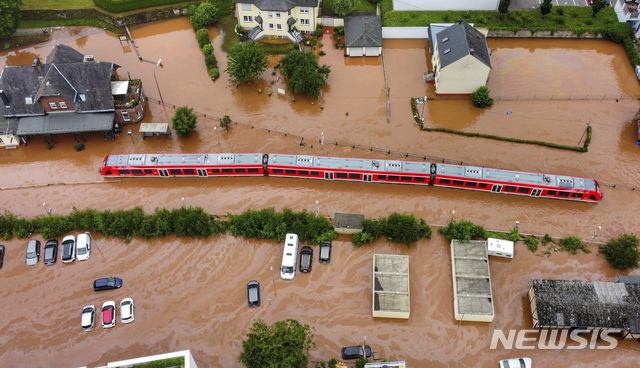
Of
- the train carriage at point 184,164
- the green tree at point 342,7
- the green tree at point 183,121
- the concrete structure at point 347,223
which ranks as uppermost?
the green tree at point 342,7

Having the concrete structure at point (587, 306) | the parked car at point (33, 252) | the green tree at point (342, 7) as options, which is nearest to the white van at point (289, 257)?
the concrete structure at point (587, 306)

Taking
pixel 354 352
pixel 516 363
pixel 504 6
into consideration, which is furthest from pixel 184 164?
pixel 504 6

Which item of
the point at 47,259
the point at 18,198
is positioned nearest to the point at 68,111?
the point at 18,198

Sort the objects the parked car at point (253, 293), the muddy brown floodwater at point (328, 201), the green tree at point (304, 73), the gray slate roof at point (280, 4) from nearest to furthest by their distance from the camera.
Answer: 1. the muddy brown floodwater at point (328, 201)
2. the parked car at point (253, 293)
3. the green tree at point (304, 73)
4. the gray slate roof at point (280, 4)

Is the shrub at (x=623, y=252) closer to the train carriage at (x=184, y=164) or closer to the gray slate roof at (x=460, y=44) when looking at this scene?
the gray slate roof at (x=460, y=44)

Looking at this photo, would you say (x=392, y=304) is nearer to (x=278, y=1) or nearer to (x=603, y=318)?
(x=603, y=318)

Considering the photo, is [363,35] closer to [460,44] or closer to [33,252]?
[460,44]
